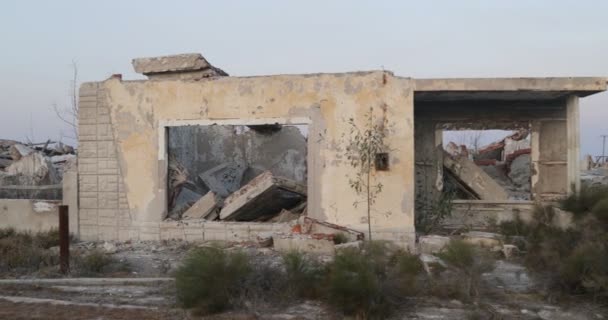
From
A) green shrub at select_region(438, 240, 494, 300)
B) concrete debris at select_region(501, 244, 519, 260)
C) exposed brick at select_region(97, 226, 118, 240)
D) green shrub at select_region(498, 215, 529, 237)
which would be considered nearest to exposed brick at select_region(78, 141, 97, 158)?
exposed brick at select_region(97, 226, 118, 240)

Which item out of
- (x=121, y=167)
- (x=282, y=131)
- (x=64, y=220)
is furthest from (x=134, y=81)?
(x=282, y=131)

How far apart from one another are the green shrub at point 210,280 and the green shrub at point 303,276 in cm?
51

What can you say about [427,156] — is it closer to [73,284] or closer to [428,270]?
[428,270]

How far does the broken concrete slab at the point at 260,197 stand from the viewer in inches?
415

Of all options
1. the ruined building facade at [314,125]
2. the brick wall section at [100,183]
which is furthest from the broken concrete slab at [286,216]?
the brick wall section at [100,183]

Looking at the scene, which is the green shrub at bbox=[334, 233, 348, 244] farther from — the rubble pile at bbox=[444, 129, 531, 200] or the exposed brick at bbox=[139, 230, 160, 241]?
the rubble pile at bbox=[444, 129, 531, 200]

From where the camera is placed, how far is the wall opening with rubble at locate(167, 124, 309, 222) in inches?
423

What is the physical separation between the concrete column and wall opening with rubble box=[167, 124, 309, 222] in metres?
5.01

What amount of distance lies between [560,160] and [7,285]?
10114mm

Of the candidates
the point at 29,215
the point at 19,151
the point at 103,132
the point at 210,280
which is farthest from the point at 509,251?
the point at 19,151

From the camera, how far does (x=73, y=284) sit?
7516 millimetres

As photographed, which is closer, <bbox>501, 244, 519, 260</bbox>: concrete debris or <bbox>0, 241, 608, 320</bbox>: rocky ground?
<bbox>0, 241, 608, 320</bbox>: rocky ground

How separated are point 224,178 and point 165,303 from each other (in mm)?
7778

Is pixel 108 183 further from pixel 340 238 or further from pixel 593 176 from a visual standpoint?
pixel 593 176
